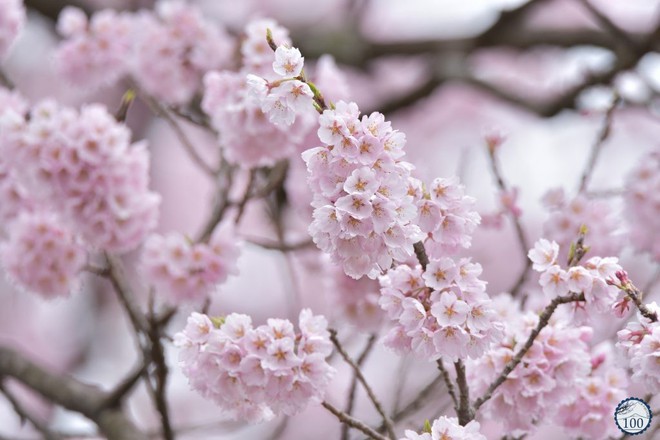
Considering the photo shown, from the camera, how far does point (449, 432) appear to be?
791 millimetres

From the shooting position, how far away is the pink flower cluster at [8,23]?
158 cm

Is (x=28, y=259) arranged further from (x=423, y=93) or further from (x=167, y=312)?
(x=423, y=93)

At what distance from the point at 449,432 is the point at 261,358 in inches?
7.9

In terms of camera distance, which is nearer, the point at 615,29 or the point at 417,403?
the point at 417,403

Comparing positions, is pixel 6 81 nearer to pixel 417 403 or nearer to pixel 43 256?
pixel 43 256

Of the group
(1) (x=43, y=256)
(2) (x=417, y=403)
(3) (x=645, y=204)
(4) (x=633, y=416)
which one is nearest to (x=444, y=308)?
(4) (x=633, y=416)

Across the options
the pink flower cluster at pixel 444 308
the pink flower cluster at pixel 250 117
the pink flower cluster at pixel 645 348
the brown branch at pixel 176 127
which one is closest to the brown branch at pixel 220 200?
the brown branch at pixel 176 127

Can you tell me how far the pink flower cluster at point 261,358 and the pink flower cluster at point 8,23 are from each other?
3.12 feet

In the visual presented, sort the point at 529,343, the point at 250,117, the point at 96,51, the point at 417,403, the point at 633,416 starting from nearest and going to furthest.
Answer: the point at 529,343 → the point at 633,416 → the point at 417,403 → the point at 250,117 → the point at 96,51

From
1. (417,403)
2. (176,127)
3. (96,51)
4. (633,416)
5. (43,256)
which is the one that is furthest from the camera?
(96,51)

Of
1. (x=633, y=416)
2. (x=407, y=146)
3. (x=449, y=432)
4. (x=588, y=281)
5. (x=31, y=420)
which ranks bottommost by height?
(x=31, y=420)

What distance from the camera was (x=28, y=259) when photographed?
1.43 metres

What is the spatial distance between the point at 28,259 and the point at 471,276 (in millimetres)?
891

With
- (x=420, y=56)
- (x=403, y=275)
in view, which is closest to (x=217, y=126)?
(x=403, y=275)
